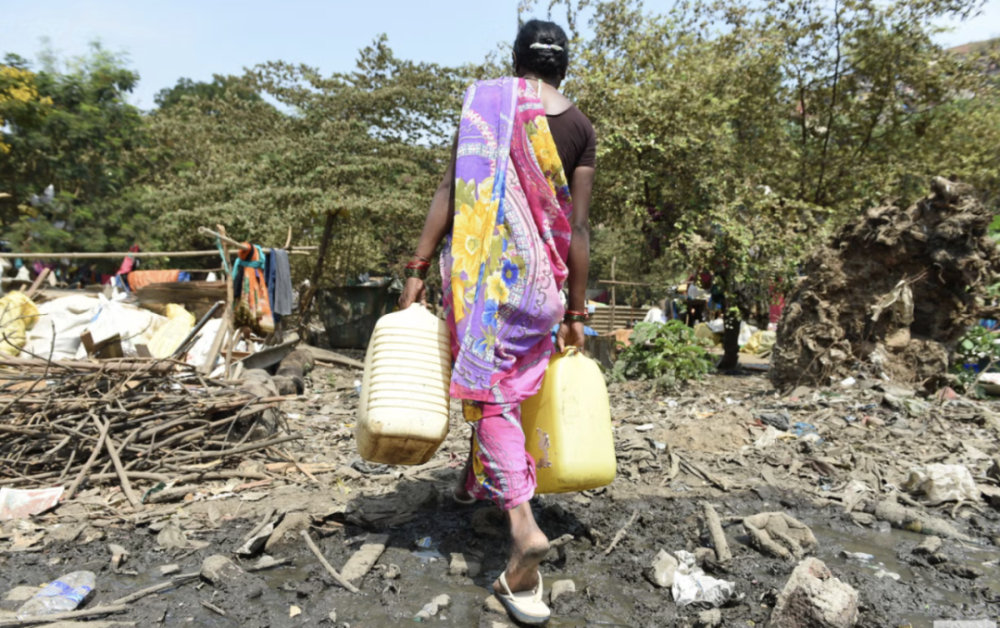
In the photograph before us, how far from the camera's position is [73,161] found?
17094 millimetres

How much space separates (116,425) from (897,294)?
6.53m

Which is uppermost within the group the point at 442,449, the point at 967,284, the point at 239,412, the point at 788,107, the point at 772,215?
the point at 788,107

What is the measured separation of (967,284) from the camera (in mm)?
6301

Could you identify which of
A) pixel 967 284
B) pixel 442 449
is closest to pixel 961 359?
pixel 967 284

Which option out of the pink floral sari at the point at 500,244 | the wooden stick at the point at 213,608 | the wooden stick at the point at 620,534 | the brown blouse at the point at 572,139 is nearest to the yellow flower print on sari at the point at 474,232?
the pink floral sari at the point at 500,244

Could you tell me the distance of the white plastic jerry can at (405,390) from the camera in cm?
238

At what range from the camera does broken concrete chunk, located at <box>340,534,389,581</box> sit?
242 centimetres

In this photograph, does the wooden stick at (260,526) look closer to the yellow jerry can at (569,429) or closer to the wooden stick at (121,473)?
the wooden stick at (121,473)

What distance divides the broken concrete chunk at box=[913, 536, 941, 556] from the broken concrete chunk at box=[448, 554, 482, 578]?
1.83 metres

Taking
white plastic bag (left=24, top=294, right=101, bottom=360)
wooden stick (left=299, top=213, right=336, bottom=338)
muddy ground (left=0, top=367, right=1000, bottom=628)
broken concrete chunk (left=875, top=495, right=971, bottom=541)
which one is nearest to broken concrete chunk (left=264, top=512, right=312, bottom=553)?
muddy ground (left=0, top=367, right=1000, bottom=628)

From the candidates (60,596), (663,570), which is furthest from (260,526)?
(663,570)

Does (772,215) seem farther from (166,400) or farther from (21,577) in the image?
(21,577)

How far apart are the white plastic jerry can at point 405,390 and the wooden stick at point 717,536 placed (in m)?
1.17

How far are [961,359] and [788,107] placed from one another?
5.83 meters
